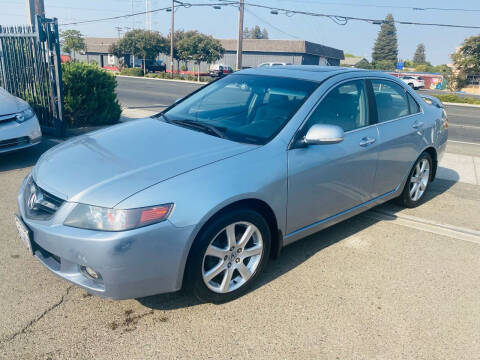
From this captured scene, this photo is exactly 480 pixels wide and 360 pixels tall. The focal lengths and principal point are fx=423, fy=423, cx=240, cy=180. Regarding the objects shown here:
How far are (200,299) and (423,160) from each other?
339 centimetres

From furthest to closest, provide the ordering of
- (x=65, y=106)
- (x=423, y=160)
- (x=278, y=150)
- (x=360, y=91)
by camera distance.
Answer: (x=65, y=106)
(x=423, y=160)
(x=360, y=91)
(x=278, y=150)

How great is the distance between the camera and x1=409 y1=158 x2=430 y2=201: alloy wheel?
194 inches

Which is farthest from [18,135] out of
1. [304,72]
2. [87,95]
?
[304,72]

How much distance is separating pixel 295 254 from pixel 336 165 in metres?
0.89

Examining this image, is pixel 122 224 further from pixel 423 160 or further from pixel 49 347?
pixel 423 160

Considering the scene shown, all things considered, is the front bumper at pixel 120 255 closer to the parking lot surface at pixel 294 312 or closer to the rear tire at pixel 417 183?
the parking lot surface at pixel 294 312

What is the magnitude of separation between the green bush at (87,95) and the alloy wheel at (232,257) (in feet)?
22.3

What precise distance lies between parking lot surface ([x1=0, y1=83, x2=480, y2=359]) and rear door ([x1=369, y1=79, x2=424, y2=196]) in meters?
0.71

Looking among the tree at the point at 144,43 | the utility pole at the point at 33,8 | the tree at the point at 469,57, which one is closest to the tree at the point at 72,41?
the tree at the point at 144,43

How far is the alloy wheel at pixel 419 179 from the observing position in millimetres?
4930

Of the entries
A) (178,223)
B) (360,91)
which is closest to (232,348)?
(178,223)

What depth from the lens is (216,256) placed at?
2.86 meters

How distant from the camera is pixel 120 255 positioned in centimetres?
247

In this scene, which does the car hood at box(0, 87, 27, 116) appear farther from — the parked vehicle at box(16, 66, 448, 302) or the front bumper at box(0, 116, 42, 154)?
the parked vehicle at box(16, 66, 448, 302)
